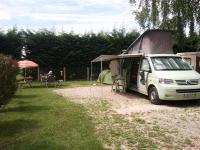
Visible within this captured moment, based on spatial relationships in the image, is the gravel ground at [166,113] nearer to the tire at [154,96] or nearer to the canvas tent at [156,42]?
the tire at [154,96]

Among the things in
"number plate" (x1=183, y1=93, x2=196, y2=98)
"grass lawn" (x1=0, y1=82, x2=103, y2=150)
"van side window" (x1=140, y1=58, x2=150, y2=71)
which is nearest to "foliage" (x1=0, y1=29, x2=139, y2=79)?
"van side window" (x1=140, y1=58, x2=150, y2=71)

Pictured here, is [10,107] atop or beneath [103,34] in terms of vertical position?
beneath

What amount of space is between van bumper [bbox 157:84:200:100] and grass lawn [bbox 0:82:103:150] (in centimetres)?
295

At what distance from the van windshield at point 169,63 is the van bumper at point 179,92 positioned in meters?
1.36

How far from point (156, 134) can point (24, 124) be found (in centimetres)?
357

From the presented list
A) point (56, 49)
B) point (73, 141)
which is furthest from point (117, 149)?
point (56, 49)

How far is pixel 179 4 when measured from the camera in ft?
63.6

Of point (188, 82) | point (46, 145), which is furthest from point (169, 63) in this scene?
point (46, 145)

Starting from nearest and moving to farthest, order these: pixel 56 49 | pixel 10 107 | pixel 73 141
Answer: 1. pixel 73 141
2. pixel 10 107
3. pixel 56 49

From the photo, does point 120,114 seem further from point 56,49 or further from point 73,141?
point 56,49

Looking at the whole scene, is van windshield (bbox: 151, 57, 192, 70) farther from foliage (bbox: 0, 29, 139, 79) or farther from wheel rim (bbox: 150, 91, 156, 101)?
foliage (bbox: 0, 29, 139, 79)

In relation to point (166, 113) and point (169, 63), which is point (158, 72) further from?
point (166, 113)

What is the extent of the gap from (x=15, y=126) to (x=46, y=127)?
2.98 ft

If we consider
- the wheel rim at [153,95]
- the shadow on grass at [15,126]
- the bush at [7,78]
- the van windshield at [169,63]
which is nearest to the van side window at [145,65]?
the van windshield at [169,63]
